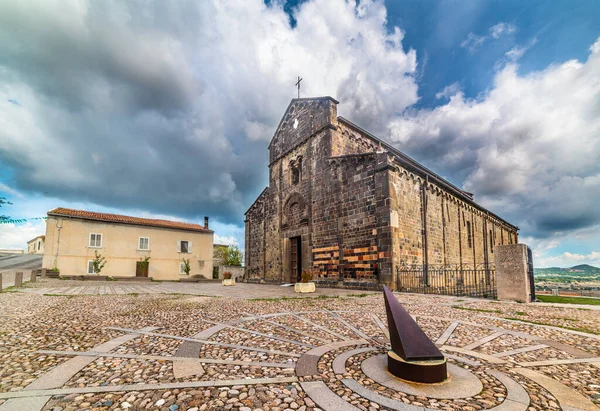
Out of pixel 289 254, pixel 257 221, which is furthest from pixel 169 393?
pixel 257 221

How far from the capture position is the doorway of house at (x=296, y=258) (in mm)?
17906

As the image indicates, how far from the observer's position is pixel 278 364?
316cm

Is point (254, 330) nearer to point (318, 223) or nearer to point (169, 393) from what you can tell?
point (169, 393)

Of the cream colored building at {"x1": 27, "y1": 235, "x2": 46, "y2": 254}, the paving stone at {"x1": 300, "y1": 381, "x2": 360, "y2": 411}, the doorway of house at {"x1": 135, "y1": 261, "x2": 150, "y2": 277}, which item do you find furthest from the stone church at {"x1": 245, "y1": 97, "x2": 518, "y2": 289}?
the cream colored building at {"x1": 27, "y1": 235, "x2": 46, "y2": 254}

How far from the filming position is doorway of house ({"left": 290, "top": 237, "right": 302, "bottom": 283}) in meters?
17.9

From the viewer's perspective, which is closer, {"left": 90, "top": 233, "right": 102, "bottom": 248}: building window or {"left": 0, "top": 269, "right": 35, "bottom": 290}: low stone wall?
{"left": 0, "top": 269, "right": 35, "bottom": 290}: low stone wall

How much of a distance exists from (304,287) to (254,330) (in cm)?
775

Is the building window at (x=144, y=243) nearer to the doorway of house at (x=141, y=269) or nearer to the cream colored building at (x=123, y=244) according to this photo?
the cream colored building at (x=123, y=244)

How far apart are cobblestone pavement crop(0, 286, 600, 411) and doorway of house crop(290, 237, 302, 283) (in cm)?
1218

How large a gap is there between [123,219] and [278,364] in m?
29.2

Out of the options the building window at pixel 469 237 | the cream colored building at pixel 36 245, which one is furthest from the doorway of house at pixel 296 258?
the cream colored building at pixel 36 245

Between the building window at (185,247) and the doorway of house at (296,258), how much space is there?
653 inches

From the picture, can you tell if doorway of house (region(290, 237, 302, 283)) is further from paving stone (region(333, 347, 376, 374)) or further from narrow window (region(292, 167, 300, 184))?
paving stone (region(333, 347, 376, 374))

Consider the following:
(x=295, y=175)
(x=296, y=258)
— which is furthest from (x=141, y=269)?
(x=295, y=175)
